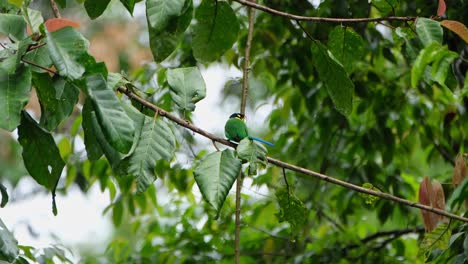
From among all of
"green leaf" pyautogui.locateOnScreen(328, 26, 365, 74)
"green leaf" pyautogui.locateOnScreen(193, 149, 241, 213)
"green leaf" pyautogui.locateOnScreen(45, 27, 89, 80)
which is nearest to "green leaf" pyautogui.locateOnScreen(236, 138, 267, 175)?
"green leaf" pyautogui.locateOnScreen(193, 149, 241, 213)

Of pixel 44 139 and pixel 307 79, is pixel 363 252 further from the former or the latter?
pixel 44 139

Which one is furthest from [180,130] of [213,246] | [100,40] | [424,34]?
[100,40]

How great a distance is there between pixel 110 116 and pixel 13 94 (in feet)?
0.43

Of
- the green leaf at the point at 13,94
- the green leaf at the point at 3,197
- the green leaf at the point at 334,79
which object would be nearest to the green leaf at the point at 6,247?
the green leaf at the point at 3,197

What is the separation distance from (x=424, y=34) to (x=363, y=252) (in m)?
1.37

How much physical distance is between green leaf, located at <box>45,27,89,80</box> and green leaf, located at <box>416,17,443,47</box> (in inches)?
25.3

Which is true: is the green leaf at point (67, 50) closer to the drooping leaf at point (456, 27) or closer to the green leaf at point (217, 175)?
the green leaf at point (217, 175)

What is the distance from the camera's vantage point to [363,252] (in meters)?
2.63

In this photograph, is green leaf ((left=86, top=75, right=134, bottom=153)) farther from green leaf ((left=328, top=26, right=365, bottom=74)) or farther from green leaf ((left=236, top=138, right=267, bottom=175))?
green leaf ((left=328, top=26, right=365, bottom=74))

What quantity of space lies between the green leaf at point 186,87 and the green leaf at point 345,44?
394 mm

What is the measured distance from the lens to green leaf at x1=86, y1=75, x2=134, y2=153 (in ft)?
3.40

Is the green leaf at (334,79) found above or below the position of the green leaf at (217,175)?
above

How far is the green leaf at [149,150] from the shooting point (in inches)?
46.9

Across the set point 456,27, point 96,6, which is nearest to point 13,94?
point 96,6
